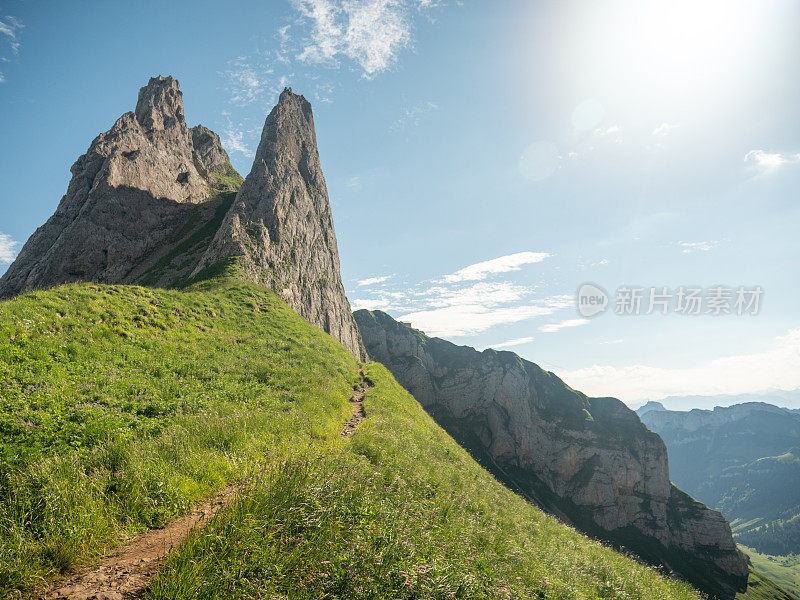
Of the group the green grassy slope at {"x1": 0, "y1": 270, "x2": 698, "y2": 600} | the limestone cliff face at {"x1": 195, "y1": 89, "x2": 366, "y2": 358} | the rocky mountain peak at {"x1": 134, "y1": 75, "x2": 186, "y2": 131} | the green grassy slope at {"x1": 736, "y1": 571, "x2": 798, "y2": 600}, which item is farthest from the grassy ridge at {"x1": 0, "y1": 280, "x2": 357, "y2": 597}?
the green grassy slope at {"x1": 736, "y1": 571, "x2": 798, "y2": 600}

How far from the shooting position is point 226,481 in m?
6.67

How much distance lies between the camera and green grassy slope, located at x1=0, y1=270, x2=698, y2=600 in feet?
13.5

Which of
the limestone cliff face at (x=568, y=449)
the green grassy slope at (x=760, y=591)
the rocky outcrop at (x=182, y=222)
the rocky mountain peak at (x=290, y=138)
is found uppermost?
the rocky mountain peak at (x=290, y=138)

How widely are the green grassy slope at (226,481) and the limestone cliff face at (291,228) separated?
24.6 meters

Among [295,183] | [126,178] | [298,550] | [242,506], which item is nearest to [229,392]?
[242,506]

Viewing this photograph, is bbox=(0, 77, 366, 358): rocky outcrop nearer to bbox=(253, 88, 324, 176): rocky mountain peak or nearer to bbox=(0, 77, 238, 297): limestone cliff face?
bbox=(0, 77, 238, 297): limestone cliff face

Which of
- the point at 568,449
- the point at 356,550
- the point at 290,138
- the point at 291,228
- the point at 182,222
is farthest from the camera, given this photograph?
the point at 568,449

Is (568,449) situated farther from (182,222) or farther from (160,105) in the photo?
(160,105)

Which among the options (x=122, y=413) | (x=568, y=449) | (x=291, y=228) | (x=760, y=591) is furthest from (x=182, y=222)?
(x=760, y=591)

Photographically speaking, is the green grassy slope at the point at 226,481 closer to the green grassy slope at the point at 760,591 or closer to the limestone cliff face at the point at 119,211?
the limestone cliff face at the point at 119,211

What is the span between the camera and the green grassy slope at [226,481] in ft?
13.5

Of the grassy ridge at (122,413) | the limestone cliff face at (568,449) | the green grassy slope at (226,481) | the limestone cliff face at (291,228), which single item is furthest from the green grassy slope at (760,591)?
the grassy ridge at (122,413)

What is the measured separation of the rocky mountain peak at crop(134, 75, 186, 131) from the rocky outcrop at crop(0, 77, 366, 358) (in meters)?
0.39

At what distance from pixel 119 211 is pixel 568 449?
126 m
